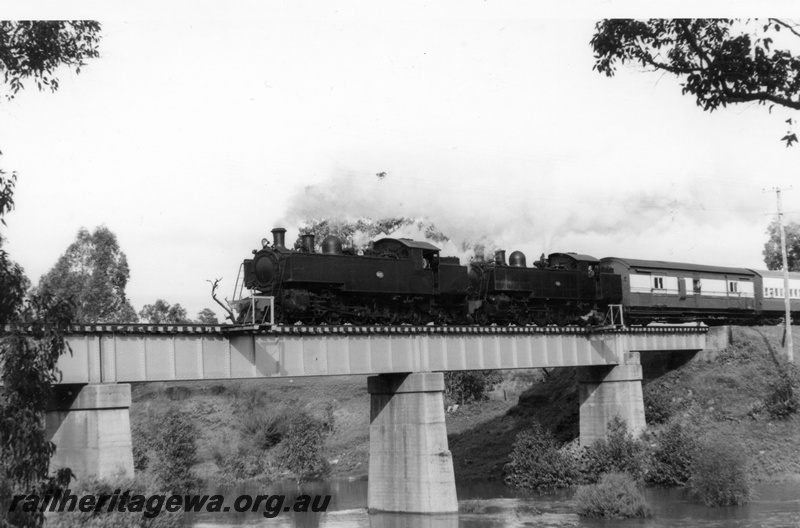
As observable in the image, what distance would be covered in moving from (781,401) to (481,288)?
649 inches

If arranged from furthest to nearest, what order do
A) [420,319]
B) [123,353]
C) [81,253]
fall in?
[81,253]
[420,319]
[123,353]

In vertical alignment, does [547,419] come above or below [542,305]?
below

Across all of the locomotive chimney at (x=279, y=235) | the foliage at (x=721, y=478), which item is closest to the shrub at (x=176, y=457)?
the locomotive chimney at (x=279, y=235)

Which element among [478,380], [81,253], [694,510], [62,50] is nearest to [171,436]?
[81,253]

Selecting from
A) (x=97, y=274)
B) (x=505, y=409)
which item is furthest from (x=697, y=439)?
(x=97, y=274)

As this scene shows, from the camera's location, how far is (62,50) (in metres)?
17.2

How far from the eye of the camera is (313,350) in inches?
1192

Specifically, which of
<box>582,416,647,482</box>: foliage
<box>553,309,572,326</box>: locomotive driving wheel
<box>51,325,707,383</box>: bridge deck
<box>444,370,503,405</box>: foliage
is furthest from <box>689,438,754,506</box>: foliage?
<box>444,370,503,405</box>: foliage

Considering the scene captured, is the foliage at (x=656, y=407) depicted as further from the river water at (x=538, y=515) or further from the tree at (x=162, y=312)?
the tree at (x=162, y=312)

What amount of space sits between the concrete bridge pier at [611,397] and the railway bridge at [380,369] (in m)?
0.05

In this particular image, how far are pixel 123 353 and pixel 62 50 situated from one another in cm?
1108

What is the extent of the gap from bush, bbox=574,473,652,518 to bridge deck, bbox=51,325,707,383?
6.55 m

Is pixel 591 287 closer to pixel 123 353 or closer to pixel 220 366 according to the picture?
pixel 220 366

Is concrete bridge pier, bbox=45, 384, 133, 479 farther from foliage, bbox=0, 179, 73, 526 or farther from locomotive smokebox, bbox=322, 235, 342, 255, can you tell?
foliage, bbox=0, 179, 73, 526
